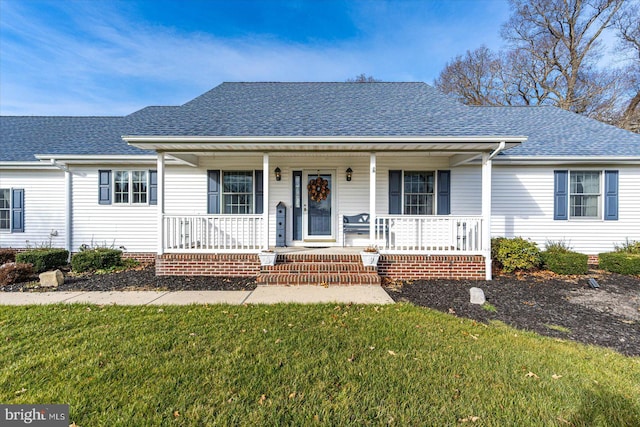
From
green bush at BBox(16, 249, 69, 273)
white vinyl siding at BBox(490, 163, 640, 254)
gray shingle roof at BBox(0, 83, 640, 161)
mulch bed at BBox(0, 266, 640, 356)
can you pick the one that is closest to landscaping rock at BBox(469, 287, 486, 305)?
mulch bed at BBox(0, 266, 640, 356)

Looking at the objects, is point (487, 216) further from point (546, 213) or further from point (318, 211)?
point (318, 211)

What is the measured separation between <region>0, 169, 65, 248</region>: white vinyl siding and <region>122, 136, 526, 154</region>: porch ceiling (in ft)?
14.9

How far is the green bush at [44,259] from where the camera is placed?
6.84 meters

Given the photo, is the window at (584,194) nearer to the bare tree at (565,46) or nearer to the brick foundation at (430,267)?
the brick foundation at (430,267)

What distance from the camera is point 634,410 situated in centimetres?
219

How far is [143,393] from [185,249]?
463cm

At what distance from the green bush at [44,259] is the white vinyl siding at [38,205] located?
3.80 feet

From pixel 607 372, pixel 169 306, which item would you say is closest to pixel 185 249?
pixel 169 306

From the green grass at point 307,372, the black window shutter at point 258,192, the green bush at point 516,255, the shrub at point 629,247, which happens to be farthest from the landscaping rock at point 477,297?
the shrub at point 629,247

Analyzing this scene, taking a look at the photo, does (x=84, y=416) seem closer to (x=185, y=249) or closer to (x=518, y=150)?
(x=185, y=249)

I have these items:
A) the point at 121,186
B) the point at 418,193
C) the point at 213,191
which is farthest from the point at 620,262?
the point at 121,186

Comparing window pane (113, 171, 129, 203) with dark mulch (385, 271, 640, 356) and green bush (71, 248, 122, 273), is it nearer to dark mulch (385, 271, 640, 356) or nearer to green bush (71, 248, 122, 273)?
green bush (71, 248, 122, 273)

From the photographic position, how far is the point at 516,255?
675cm

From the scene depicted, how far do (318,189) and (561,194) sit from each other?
6.73m
